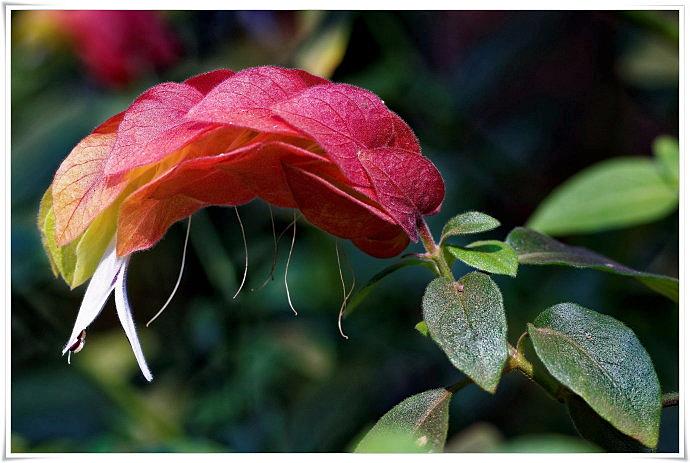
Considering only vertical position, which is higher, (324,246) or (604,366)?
(604,366)

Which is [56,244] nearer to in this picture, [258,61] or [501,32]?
[258,61]

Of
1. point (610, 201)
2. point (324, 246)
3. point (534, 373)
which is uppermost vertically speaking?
point (534, 373)

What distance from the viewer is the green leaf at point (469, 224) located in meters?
0.40

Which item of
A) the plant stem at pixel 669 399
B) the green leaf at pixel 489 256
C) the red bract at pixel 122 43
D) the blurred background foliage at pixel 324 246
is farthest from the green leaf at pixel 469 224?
the red bract at pixel 122 43

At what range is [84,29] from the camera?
107 centimetres

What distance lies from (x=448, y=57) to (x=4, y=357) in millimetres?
798

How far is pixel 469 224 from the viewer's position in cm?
40

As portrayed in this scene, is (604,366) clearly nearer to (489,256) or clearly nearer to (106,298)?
(489,256)

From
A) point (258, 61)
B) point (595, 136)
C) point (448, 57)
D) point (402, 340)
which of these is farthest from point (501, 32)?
point (402, 340)

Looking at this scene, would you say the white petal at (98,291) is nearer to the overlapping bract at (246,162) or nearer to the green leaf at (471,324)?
the overlapping bract at (246,162)

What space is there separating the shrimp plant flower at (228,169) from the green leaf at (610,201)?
0.42 metres

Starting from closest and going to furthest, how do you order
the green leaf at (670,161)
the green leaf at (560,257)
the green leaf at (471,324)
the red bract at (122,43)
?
the green leaf at (471,324), the green leaf at (560,257), the green leaf at (670,161), the red bract at (122,43)

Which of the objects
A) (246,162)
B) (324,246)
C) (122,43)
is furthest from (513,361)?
(122,43)

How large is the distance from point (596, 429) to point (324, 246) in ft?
2.01
